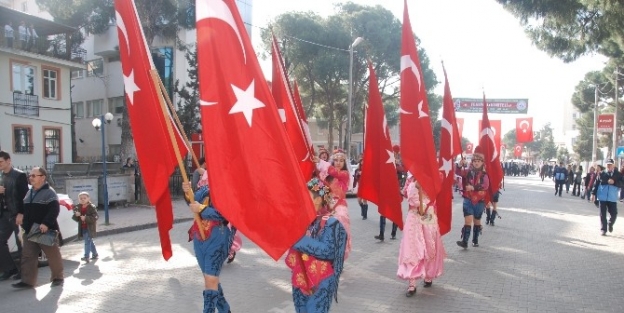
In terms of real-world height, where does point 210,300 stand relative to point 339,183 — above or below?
below

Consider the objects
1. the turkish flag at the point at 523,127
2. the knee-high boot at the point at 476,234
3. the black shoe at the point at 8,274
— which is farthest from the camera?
the turkish flag at the point at 523,127

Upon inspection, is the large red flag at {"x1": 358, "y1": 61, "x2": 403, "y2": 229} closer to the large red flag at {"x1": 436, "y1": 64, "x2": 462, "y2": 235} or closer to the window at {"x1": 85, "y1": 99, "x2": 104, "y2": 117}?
the large red flag at {"x1": 436, "y1": 64, "x2": 462, "y2": 235}

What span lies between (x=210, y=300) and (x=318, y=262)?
145 cm

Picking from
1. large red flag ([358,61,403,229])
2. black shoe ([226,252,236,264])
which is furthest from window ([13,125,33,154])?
large red flag ([358,61,403,229])

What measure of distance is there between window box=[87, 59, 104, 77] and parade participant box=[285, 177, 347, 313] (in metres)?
36.0

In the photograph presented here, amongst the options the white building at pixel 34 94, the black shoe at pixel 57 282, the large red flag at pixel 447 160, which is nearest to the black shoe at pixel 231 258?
the black shoe at pixel 57 282

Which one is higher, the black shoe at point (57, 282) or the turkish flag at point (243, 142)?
the turkish flag at point (243, 142)

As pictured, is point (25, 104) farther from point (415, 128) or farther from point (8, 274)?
point (415, 128)

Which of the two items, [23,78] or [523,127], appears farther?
[523,127]

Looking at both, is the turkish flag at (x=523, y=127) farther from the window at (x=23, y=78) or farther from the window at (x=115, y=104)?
the window at (x=23, y=78)

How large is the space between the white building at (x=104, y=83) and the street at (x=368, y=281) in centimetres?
2481

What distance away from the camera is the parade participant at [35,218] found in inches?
263

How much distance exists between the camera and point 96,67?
36344mm

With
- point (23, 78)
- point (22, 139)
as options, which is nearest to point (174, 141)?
point (22, 139)
